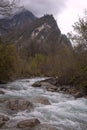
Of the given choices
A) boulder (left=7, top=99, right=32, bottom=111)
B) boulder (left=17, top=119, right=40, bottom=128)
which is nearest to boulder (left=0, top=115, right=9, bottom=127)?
boulder (left=17, top=119, right=40, bottom=128)

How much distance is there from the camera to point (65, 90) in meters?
28.1

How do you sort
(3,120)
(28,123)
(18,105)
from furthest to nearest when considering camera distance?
(18,105)
(3,120)
(28,123)

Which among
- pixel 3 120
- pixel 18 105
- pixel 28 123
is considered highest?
pixel 18 105

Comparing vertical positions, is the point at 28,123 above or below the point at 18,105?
below

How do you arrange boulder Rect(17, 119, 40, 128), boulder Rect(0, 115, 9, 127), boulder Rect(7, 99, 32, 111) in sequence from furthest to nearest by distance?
boulder Rect(7, 99, 32, 111)
boulder Rect(0, 115, 9, 127)
boulder Rect(17, 119, 40, 128)

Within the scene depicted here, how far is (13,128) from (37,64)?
63.9 meters

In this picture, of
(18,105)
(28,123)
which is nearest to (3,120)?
(28,123)

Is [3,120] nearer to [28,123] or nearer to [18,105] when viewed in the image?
[28,123]

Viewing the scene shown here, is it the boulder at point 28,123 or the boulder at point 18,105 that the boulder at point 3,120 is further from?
the boulder at point 18,105

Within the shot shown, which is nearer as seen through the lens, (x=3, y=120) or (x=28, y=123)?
(x=28, y=123)

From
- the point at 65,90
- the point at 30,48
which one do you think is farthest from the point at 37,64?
the point at 65,90

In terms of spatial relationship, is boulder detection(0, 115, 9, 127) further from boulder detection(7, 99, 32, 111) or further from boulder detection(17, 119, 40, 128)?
boulder detection(7, 99, 32, 111)

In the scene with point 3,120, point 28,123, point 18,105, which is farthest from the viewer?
point 18,105

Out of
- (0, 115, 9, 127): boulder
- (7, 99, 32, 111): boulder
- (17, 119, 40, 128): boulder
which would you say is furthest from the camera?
(7, 99, 32, 111): boulder
